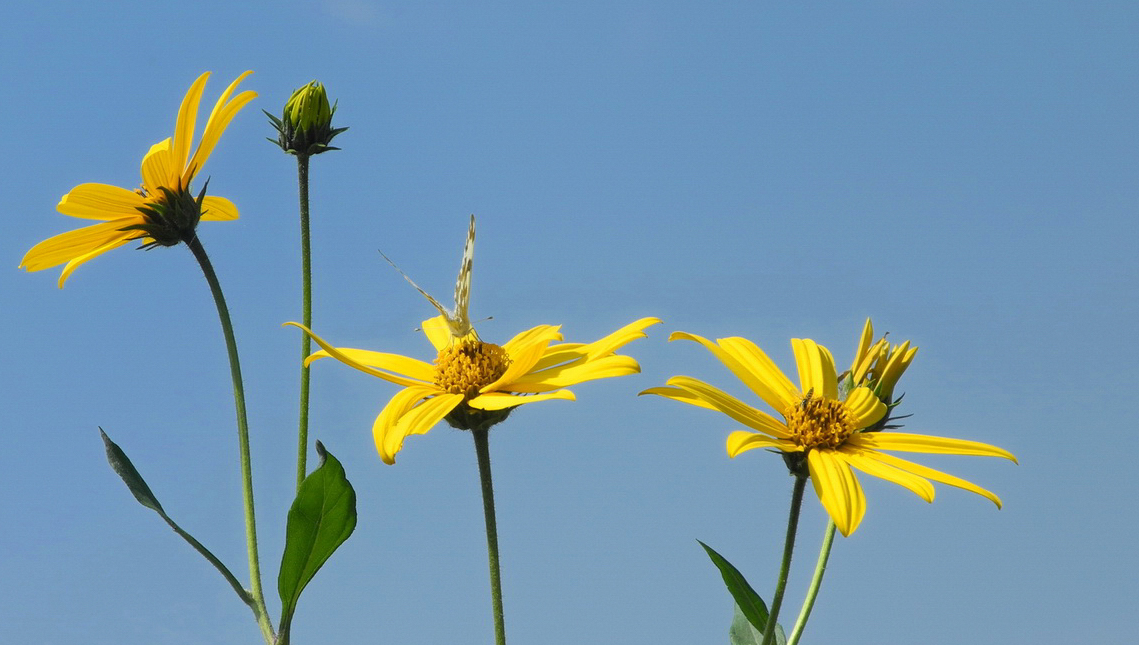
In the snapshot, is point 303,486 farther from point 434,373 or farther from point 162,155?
point 162,155

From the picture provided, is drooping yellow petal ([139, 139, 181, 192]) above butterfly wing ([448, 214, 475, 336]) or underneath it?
above

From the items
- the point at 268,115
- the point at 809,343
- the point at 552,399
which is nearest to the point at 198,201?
the point at 268,115

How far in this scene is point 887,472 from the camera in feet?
11.6

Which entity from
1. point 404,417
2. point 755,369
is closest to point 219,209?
point 404,417

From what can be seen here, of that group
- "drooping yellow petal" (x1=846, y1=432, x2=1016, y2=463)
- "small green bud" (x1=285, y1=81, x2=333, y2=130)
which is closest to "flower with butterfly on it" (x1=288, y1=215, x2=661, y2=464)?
"drooping yellow petal" (x1=846, y1=432, x2=1016, y2=463)

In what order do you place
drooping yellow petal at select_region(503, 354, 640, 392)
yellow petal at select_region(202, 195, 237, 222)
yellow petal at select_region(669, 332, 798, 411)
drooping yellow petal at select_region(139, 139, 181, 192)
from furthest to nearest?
yellow petal at select_region(202, 195, 237, 222) → drooping yellow petal at select_region(139, 139, 181, 192) → yellow petal at select_region(669, 332, 798, 411) → drooping yellow petal at select_region(503, 354, 640, 392)

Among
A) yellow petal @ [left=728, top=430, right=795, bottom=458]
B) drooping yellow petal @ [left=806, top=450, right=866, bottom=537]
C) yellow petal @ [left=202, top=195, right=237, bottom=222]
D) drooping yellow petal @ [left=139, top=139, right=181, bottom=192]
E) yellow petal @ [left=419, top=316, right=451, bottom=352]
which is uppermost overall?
yellow petal @ [left=202, top=195, right=237, bottom=222]

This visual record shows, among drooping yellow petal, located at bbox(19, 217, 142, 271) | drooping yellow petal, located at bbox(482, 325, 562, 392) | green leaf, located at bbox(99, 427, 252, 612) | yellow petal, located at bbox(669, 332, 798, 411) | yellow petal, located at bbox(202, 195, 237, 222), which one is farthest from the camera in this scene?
yellow petal, located at bbox(202, 195, 237, 222)

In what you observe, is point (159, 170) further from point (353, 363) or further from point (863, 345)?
point (863, 345)

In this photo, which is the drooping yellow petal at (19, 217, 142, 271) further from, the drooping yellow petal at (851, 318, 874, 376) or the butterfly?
the drooping yellow petal at (851, 318, 874, 376)

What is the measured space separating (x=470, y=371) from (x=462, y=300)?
1.03 ft

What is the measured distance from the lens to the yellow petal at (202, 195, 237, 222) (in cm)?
497

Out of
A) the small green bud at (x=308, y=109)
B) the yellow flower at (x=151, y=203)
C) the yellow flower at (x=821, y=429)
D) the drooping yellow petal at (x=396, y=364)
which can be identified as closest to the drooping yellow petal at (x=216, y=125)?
the yellow flower at (x=151, y=203)

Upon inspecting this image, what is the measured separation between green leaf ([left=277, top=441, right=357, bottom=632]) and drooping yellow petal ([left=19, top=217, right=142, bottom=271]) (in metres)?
1.31
